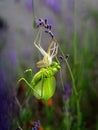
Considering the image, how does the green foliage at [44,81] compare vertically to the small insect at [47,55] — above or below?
below

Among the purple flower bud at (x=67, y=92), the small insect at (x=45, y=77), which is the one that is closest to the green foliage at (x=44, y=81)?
the small insect at (x=45, y=77)

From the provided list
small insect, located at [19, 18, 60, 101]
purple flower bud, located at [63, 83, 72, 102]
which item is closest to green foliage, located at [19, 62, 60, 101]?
small insect, located at [19, 18, 60, 101]

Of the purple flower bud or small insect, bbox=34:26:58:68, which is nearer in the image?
small insect, bbox=34:26:58:68

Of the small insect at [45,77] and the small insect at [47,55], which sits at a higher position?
the small insect at [47,55]

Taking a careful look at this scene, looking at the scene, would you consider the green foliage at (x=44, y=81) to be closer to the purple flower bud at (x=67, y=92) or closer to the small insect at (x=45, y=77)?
the small insect at (x=45, y=77)

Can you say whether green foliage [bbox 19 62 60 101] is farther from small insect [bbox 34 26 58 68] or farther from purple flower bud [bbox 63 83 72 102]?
purple flower bud [bbox 63 83 72 102]

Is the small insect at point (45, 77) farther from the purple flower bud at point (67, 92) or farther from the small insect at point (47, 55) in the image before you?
the purple flower bud at point (67, 92)

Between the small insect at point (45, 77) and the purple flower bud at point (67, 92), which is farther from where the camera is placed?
the purple flower bud at point (67, 92)

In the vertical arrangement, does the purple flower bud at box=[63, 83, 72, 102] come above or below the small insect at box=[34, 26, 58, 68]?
below

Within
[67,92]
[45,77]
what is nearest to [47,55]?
[45,77]

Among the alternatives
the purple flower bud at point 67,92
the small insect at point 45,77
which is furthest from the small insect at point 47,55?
the purple flower bud at point 67,92

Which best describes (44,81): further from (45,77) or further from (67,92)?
(67,92)
